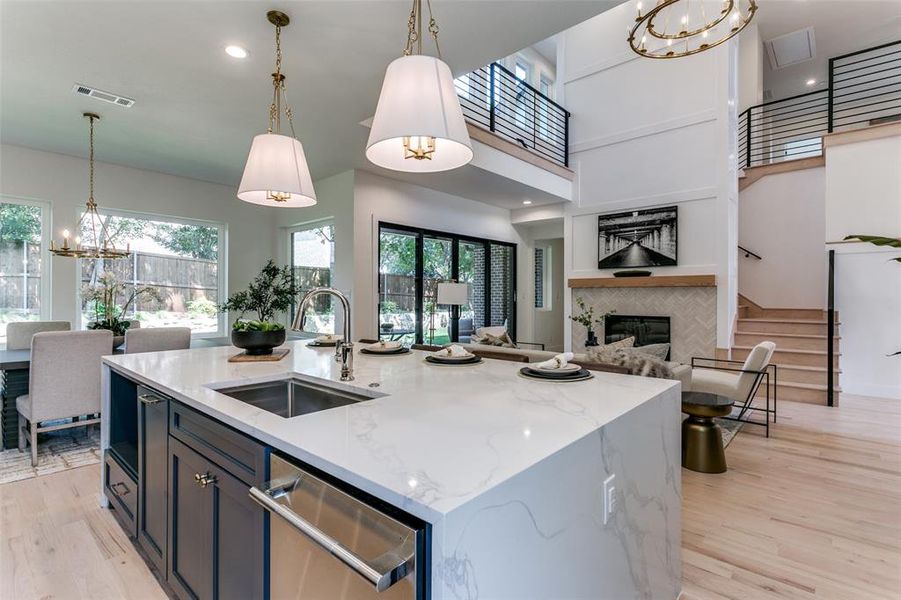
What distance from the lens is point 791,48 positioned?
7473mm

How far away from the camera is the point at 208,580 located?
4.51ft

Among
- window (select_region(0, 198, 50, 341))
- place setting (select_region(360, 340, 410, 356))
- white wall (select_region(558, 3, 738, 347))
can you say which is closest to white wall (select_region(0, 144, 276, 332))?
window (select_region(0, 198, 50, 341))

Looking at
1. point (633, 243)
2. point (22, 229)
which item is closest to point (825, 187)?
point (633, 243)

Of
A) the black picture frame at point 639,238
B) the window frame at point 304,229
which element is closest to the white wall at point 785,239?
the black picture frame at point 639,238

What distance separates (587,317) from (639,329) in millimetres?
753

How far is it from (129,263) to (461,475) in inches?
241

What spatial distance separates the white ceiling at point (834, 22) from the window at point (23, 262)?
10.2 m

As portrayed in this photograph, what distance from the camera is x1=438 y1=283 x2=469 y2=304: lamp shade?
18.1 feet

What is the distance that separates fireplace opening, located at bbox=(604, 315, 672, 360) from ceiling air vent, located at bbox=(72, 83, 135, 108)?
6.23 m

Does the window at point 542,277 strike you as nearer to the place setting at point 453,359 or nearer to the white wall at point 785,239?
the white wall at point 785,239

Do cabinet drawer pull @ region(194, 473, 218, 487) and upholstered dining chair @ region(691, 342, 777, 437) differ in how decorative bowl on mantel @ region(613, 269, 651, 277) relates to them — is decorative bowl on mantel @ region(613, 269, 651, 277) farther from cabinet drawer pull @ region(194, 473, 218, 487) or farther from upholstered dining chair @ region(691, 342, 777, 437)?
cabinet drawer pull @ region(194, 473, 218, 487)

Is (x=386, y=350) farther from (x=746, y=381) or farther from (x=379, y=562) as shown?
(x=746, y=381)

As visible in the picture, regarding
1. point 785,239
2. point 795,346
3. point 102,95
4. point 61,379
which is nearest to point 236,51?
point 102,95

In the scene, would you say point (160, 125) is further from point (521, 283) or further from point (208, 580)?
point (521, 283)
